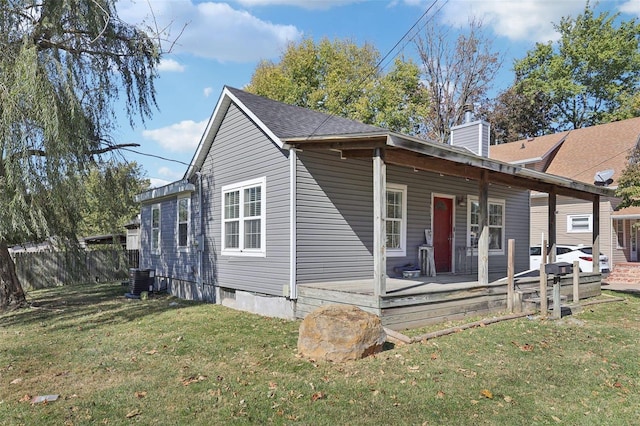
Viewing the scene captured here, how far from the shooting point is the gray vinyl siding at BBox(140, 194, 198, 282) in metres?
12.2

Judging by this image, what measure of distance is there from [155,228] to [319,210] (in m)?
8.01

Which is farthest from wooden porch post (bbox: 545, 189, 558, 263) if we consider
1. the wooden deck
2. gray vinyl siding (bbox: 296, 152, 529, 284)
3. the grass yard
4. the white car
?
the white car

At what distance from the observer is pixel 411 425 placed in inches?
150

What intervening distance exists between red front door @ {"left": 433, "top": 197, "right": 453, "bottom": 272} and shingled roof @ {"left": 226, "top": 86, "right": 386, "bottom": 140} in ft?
8.75

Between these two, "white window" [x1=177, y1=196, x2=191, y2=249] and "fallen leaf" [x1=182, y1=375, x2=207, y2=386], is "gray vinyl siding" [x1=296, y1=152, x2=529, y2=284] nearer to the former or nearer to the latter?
"fallen leaf" [x1=182, y1=375, x2=207, y2=386]

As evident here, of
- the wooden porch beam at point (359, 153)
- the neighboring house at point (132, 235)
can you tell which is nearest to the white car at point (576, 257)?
the wooden porch beam at point (359, 153)

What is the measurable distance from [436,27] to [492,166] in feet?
67.6

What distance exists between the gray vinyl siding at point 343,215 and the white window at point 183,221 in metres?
5.11

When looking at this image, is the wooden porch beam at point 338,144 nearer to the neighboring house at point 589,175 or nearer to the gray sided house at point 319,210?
the gray sided house at point 319,210

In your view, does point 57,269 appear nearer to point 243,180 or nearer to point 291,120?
point 243,180

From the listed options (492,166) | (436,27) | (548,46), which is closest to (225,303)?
(492,166)

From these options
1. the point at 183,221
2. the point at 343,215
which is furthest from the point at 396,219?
the point at 183,221

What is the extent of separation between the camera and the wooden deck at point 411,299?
6863mm

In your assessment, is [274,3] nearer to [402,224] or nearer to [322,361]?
[402,224]
